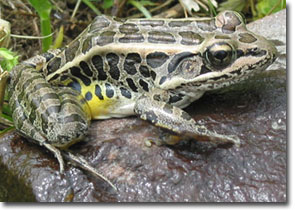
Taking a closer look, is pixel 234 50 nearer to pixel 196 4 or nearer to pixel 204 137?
pixel 204 137

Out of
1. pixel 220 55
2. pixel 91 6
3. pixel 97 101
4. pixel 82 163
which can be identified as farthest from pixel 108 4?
pixel 82 163

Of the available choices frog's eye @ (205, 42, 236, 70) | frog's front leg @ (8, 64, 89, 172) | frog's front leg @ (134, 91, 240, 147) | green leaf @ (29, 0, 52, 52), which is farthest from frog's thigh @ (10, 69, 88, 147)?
frog's eye @ (205, 42, 236, 70)

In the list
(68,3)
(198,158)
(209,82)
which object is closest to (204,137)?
(198,158)

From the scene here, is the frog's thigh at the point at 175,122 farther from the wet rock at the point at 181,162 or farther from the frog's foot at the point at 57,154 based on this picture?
the frog's foot at the point at 57,154

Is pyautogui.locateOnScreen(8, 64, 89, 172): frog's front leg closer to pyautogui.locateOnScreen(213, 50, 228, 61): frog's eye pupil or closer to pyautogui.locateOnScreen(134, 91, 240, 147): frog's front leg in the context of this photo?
pyautogui.locateOnScreen(134, 91, 240, 147): frog's front leg

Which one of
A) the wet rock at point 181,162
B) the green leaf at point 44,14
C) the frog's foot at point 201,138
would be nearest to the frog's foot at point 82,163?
the wet rock at point 181,162

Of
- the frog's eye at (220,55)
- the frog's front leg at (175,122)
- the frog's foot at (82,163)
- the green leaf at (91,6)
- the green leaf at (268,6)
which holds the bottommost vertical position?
the frog's foot at (82,163)
